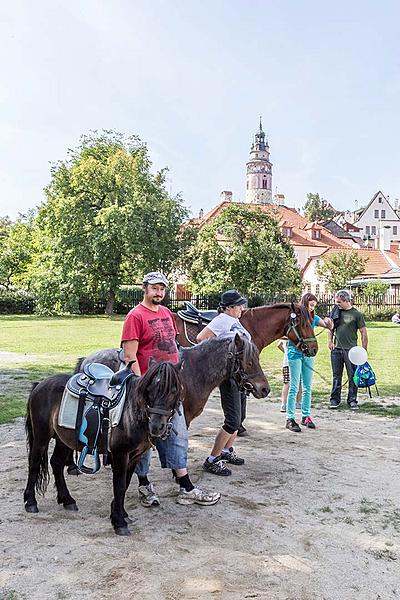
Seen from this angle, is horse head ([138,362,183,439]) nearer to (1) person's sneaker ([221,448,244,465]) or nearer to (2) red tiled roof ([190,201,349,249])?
(1) person's sneaker ([221,448,244,465])

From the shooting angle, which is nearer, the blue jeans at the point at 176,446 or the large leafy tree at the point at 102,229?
the blue jeans at the point at 176,446

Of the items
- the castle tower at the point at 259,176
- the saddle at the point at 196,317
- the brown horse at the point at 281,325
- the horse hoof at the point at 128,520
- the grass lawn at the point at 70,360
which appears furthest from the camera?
the castle tower at the point at 259,176

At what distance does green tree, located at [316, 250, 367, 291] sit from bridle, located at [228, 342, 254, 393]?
3830cm

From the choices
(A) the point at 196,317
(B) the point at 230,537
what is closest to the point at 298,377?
(A) the point at 196,317

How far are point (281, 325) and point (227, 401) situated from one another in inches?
90.9

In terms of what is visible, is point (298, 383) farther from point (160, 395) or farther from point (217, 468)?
point (160, 395)

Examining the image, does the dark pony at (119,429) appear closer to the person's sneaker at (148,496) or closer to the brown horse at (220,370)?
the person's sneaker at (148,496)

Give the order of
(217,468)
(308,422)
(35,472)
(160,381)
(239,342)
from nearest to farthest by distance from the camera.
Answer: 1. (160,381)
2. (35,472)
3. (239,342)
4. (217,468)
5. (308,422)

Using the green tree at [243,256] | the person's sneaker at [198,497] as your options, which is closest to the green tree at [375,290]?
the green tree at [243,256]

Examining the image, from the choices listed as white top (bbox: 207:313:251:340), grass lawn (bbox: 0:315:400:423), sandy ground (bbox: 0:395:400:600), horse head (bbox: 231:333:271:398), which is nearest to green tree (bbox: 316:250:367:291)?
grass lawn (bbox: 0:315:400:423)

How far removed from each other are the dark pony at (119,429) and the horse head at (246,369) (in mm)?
1032

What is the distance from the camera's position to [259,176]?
135000mm

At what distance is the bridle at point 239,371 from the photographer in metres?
4.93

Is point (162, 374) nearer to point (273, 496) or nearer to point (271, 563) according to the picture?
point (271, 563)
